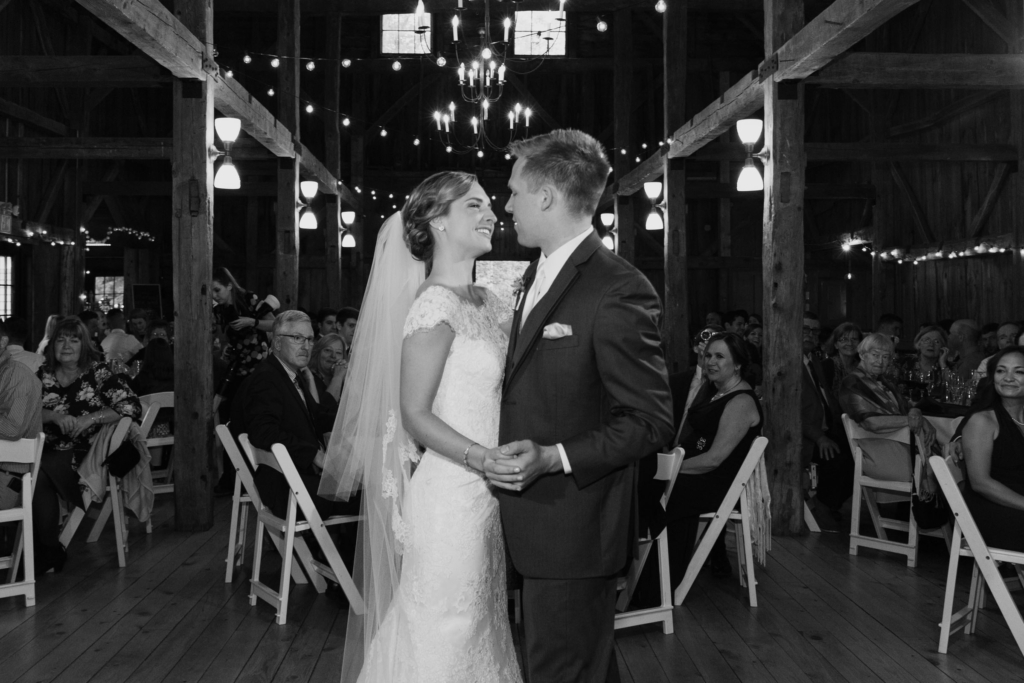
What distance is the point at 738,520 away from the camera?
4.78 m

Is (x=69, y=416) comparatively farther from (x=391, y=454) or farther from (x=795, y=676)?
(x=795, y=676)

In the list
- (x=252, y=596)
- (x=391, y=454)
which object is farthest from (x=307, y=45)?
(x=391, y=454)

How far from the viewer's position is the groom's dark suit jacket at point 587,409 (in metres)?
2.09

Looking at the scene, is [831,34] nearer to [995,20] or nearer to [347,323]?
[347,323]

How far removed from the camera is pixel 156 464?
278 inches

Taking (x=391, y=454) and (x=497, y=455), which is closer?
(x=497, y=455)

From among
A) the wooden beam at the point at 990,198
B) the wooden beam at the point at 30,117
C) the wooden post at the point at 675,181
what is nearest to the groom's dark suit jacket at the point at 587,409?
the wooden post at the point at 675,181

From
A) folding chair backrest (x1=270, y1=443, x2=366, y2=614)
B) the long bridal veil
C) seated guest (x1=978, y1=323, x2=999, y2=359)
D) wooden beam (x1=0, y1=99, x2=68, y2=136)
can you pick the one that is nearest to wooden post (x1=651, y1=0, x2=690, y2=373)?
seated guest (x1=978, y1=323, x2=999, y2=359)

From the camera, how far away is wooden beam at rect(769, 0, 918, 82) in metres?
4.97

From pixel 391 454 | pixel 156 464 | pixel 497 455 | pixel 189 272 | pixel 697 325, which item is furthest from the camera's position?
pixel 697 325

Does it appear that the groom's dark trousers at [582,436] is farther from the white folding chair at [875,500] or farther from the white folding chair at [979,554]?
the white folding chair at [875,500]

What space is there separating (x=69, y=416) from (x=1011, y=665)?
190 inches

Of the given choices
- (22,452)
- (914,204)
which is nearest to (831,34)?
(22,452)

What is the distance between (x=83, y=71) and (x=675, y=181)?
5.63m
